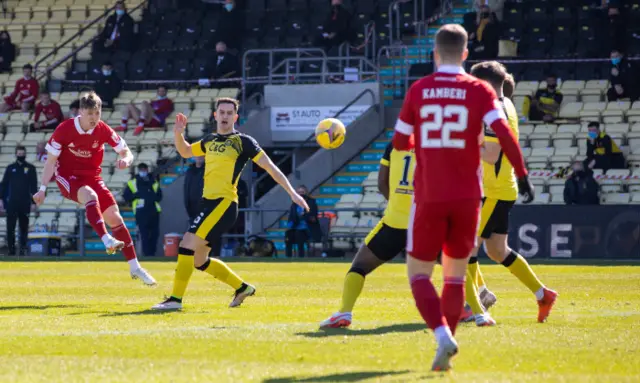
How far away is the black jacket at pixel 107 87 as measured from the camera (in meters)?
33.3

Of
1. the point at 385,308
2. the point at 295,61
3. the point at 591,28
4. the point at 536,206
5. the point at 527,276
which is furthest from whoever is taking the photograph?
the point at 295,61

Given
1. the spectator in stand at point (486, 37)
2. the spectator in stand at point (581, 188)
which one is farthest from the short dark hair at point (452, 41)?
the spectator in stand at point (486, 37)

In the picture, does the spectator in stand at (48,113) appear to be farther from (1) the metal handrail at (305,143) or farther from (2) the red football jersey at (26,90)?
(1) the metal handrail at (305,143)

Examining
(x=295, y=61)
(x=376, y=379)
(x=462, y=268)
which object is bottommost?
(x=376, y=379)

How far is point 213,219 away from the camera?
12.3 meters

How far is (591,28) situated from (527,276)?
21.1 m

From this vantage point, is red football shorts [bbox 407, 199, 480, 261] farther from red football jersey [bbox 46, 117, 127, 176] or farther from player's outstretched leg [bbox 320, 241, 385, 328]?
red football jersey [bbox 46, 117, 127, 176]

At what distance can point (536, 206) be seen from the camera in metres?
25.0

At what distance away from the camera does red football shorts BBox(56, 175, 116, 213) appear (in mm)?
15156

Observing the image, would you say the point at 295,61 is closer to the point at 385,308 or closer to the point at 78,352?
the point at 385,308

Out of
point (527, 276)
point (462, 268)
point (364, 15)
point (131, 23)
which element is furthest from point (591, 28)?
point (462, 268)

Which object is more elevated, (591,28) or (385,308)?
(591,28)

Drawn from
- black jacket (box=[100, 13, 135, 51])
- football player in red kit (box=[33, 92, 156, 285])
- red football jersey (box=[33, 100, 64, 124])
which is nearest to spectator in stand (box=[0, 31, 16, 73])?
black jacket (box=[100, 13, 135, 51])

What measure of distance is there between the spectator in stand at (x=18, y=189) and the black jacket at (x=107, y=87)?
511 centimetres
